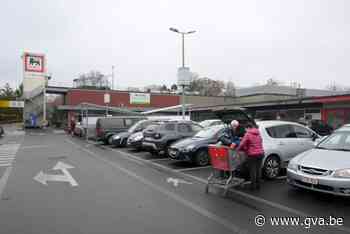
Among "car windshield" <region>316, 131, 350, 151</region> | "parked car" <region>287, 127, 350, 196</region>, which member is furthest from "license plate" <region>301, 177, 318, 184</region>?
"car windshield" <region>316, 131, 350, 151</region>

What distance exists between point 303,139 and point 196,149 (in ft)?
11.4

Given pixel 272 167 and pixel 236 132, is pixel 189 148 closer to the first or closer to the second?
pixel 236 132

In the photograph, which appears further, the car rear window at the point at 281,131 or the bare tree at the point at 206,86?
the bare tree at the point at 206,86

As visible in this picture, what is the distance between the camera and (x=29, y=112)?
47812 mm

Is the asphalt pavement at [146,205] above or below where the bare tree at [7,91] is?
below

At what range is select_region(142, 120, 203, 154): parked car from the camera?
40.7 feet

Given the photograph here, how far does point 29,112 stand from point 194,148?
44955 mm

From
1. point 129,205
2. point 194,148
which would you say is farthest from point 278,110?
point 129,205

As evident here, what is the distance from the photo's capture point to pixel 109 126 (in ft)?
64.1

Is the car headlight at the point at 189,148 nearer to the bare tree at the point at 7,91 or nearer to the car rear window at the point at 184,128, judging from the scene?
the car rear window at the point at 184,128

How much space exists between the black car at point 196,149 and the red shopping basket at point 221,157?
10.5 ft

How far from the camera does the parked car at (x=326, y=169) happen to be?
5.53m

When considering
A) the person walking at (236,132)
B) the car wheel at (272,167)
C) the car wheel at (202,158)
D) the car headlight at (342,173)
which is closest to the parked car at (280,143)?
the car wheel at (272,167)

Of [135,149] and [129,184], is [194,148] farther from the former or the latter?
[135,149]
